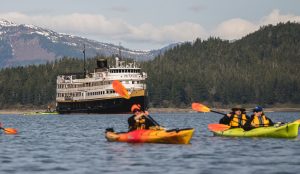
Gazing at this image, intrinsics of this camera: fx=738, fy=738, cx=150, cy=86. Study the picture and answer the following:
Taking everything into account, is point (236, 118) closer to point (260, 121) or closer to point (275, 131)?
point (260, 121)

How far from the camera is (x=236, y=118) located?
172 ft

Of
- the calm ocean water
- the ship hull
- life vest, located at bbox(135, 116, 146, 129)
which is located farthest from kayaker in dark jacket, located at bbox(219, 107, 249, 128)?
the ship hull

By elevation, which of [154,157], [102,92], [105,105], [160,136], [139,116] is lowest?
[154,157]

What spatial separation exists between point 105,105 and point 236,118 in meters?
95.2

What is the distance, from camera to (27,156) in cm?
4000

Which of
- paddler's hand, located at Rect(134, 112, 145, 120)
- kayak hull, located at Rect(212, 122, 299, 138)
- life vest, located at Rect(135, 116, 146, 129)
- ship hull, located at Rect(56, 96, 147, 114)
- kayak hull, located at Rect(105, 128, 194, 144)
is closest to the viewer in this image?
kayak hull, located at Rect(105, 128, 194, 144)

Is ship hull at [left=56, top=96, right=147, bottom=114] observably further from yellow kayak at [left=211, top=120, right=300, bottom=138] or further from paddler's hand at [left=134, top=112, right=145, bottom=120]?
paddler's hand at [left=134, top=112, right=145, bottom=120]

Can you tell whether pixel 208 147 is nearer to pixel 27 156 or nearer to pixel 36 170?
pixel 27 156

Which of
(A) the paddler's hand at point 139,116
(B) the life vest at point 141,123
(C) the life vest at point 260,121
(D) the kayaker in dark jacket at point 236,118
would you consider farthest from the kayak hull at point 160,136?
(C) the life vest at point 260,121

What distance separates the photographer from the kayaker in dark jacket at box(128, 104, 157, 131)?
45.7 m

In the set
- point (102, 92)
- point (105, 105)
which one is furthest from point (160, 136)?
point (102, 92)

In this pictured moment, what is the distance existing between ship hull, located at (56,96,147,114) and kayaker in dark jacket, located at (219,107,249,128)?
89503 mm

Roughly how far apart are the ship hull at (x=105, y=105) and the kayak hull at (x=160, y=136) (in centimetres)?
9592

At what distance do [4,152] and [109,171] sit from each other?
12392mm
